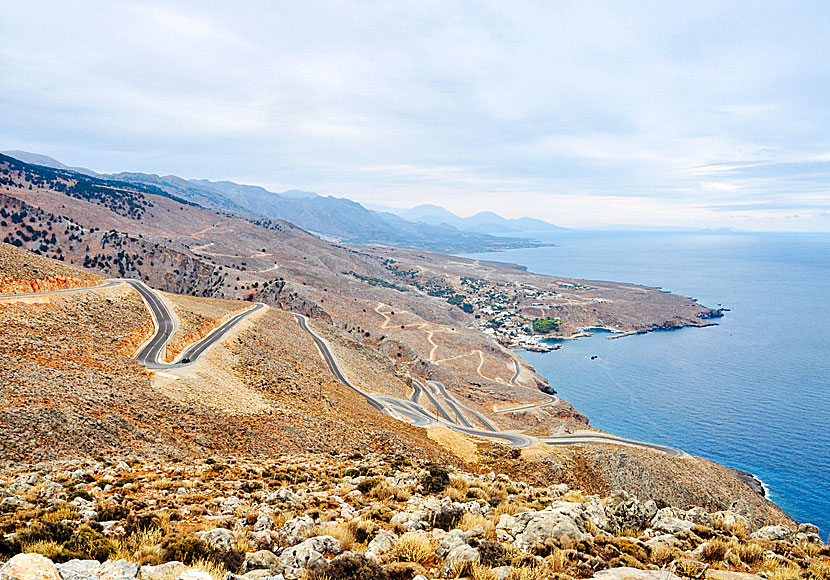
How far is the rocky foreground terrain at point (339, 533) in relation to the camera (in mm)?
8414

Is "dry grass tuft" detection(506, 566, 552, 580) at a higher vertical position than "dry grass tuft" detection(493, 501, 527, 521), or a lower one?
higher

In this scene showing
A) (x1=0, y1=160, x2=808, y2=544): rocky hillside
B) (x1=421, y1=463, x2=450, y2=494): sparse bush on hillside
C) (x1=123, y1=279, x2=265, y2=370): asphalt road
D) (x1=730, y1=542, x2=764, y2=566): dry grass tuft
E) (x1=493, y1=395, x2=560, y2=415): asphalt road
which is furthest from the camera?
(x1=493, y1=395, x2=560, y2=415): asphalt road

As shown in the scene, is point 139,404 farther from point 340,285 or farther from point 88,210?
point 88,210

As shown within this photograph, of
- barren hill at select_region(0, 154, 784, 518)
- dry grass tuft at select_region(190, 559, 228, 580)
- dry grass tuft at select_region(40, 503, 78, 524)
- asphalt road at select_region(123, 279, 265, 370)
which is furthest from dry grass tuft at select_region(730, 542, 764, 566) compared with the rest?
asphalt road at select_region(123, 279, 265, 370)

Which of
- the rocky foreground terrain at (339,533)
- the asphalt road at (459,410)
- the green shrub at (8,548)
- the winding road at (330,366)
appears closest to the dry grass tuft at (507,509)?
the rocky foreground terrain at (339,533)

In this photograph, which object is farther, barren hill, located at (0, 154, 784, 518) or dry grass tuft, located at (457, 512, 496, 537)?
barren hill, located at (0, 154, 784, 518)

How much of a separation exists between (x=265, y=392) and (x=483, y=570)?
2545cm

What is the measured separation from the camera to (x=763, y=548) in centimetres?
1124

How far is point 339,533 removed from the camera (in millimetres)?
10250

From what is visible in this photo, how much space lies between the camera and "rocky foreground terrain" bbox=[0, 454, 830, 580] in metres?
8.41

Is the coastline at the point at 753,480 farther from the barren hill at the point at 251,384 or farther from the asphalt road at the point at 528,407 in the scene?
the asphalt road at the point at 528,407

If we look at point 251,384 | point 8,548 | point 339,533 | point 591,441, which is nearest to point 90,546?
point 8,548

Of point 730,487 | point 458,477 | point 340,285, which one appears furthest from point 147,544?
point 340,285

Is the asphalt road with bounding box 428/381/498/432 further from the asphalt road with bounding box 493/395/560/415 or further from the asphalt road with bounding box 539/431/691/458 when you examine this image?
the asphalt road with bounding box 539/431/691/458
